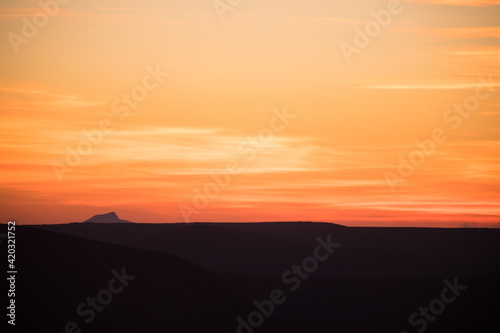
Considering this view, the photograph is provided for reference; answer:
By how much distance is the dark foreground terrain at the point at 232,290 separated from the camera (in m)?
31.0

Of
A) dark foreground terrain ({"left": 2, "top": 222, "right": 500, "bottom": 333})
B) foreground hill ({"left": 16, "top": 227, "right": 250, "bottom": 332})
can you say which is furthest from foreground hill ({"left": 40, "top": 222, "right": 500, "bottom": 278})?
foreground hill ({"left": 16, "top": 227, "right": 250, "bottom": 332})

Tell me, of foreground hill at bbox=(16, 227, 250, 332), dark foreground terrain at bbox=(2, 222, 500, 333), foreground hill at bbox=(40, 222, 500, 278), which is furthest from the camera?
foreground hill at bbox=(40, 222, 500, 278)

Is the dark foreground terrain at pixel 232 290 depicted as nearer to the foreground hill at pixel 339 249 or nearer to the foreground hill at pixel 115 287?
the foreground hill at pixel 115 287

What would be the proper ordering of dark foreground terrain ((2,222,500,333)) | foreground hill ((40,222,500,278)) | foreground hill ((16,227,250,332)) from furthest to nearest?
1. foreground hill ((40,222,500,278))
2. dark foreground terrain ((2,222,500,333))
3. foreground hill ((16,227,250,332))

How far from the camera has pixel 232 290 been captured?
1468 inches

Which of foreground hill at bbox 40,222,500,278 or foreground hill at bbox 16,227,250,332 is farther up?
foreground hill at bbox 40,222,500,278

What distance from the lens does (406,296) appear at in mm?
44469

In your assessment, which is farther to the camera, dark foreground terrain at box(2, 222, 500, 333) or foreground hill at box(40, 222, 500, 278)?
foreground hill at box(40, 222, 500, 278)

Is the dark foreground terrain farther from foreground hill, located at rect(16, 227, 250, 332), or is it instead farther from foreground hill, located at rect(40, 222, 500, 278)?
foreground hill, located at rect(40, 222, 500, 278)

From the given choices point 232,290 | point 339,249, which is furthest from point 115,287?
point 339,249

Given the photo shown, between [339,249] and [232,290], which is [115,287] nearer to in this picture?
[232,290]

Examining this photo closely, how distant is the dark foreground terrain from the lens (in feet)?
102

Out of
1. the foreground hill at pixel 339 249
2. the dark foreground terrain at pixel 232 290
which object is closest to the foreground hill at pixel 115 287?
the dark foreground terrain at pixel 232 290

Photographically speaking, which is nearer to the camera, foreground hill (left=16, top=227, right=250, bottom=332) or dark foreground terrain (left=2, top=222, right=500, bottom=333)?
foreground hill (left=16, top=227, right=250, bottom=332)
